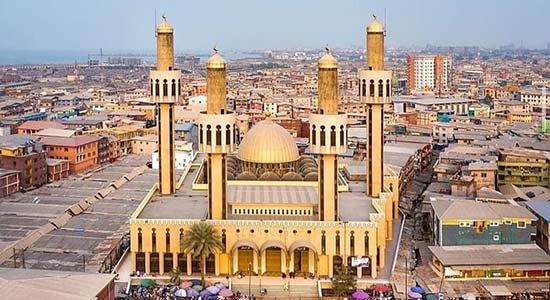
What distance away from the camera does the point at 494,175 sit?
42.6m

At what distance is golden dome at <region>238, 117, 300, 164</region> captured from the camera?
35938mm

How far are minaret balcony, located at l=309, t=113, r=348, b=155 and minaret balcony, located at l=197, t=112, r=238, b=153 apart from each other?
361cm

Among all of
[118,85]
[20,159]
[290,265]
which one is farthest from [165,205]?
[118,85]

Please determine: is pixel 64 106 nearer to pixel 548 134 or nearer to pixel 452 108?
pixel 452 108

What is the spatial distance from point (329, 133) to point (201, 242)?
22.7 feet

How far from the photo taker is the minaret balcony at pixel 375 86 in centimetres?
3366

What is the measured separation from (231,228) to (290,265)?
2.99 meters

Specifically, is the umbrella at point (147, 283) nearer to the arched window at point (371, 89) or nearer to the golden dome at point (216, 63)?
the golden dome at point (216, 63)

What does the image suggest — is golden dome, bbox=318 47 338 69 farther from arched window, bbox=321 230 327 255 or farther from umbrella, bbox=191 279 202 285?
umbrella, bbox=191 279 202 285

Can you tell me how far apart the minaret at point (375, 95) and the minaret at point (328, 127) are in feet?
14.7

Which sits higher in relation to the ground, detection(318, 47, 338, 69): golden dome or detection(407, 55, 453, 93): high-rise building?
detection(407, 55, 453, 93): high-rise building

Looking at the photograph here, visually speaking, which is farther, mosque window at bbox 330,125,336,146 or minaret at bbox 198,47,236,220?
minaret at bbox 198,47,236,220

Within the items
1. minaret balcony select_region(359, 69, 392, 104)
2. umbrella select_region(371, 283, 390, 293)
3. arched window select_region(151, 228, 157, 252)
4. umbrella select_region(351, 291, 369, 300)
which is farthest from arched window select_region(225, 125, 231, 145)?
umbrella select_region(371, 283, 390, 293)

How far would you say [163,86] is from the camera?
3475 cm
